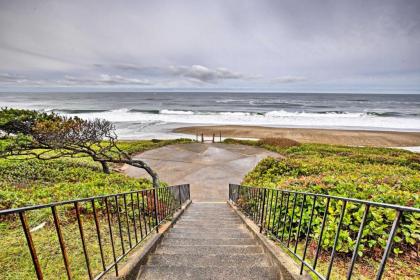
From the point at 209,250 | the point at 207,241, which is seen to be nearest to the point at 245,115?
the point at 207,241

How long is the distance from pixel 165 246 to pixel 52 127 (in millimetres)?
5807

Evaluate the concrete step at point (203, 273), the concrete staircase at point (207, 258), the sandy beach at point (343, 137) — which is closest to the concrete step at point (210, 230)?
the concrete staircase at point (207, 258)

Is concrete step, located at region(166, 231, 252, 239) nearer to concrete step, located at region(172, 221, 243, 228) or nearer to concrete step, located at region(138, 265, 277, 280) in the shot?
concrete step, located at region(172, 221, 243, 228)

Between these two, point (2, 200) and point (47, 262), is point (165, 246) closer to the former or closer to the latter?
point (47, 262)

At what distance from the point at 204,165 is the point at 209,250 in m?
9.82

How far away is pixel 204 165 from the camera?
42.9ft

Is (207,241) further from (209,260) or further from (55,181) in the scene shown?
(55,181)

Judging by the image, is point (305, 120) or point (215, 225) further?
point (305, 120)

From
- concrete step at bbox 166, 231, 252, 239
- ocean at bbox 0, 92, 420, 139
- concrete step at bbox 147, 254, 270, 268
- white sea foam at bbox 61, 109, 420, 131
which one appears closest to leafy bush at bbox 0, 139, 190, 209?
concrete step at bbox 166, 231, 252, 239

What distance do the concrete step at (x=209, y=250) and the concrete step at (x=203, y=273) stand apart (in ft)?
1.84

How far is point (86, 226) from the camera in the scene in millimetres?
3758

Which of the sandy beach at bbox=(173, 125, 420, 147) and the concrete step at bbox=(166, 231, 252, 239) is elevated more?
the concrete step at bbox=(166, 231, 252, 239)

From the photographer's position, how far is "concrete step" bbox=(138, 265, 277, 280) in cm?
244

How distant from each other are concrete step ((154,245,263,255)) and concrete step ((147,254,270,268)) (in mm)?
186
